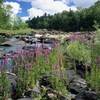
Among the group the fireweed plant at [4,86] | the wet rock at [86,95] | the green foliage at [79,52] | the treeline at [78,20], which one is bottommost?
the wet rock at [86,95]

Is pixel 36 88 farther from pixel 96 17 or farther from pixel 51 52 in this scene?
pixel 96 17

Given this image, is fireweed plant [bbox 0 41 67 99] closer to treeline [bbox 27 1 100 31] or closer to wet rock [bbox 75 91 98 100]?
wet rock [bbox 75 91 98 100]

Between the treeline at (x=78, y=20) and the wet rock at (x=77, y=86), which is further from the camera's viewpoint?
the treeline at (x=78, y=20)

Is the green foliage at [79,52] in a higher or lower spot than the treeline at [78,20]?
lower

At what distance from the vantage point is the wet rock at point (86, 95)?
34.3ft

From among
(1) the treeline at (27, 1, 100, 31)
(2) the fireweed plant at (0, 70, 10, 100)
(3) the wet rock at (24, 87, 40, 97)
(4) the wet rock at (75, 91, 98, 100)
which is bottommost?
(4) the wet rock at (75, 91, 98, 100)

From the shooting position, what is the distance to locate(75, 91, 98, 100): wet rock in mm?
10453

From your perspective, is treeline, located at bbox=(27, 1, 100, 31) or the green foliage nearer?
the green foliage

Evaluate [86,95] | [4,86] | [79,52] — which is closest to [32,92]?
[4,86]

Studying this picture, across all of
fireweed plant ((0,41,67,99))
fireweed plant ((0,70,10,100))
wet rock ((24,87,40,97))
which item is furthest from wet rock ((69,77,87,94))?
fireweed plant ((0,70,10,100))

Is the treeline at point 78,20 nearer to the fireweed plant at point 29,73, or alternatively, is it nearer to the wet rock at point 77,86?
the wet rock at point 77,86

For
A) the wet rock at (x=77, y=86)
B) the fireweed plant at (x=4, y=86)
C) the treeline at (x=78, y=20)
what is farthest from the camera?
the treeline at (x=78, y=20)

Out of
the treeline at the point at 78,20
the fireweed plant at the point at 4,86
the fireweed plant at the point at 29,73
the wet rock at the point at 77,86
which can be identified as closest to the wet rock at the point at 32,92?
the fireweed plant at the point at 29,73

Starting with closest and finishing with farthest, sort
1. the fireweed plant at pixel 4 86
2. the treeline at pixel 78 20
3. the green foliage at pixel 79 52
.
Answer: the fireweed plant at pixel 4 86, the green foliage at pixel 79 52, the treeline at pixel 78 20
